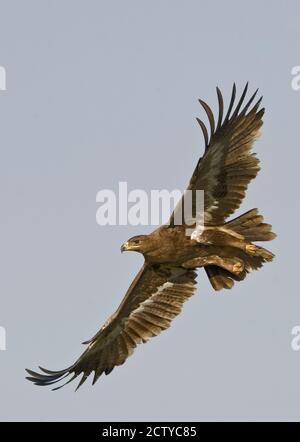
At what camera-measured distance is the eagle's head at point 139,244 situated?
16250 millimetres

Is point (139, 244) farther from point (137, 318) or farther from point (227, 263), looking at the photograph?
point (137, 318)

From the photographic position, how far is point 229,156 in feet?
53.0

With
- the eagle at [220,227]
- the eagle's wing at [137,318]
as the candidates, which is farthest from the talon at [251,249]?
the eagle's wing at [137,318]

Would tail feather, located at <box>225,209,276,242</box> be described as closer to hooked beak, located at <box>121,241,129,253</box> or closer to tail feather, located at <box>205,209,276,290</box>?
tail feather, located at <box>205,209,276,290</box>

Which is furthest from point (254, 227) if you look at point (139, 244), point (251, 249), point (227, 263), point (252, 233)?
point (139, 244)

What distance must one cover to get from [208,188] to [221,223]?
1.62 feet

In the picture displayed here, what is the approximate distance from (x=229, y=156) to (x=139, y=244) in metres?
1.54

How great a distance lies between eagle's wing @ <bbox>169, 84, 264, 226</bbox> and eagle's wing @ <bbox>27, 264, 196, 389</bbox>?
1.34 m

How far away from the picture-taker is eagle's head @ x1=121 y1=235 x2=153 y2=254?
16.2 metres

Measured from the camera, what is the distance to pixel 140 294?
17.6 meters

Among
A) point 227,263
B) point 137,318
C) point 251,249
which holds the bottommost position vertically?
point 137,318

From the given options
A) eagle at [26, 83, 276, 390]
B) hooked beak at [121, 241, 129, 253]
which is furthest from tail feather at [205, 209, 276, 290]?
hooked beak at [121, 241, 129, 253]

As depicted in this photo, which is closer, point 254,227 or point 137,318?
point 254,227

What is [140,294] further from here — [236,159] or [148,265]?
[236,159]
